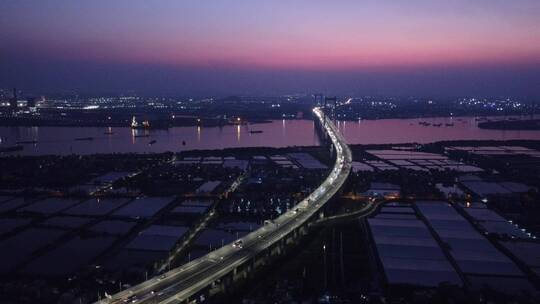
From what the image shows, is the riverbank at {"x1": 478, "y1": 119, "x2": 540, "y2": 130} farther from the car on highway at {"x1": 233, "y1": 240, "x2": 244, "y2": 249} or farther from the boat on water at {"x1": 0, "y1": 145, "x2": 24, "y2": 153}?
the car on highway at {"x1": 233, "y1": 240, "x2": 244, "y2": 249}

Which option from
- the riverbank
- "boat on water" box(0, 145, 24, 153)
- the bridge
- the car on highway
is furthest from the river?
the car on highway

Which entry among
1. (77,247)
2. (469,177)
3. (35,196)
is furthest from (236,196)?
(469,177)

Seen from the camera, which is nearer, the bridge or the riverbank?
the bridge

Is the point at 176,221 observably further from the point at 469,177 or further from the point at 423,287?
the point at 469,177

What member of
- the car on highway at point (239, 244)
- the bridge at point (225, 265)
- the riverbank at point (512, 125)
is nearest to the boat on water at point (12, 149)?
the bridge at point (225, 265)

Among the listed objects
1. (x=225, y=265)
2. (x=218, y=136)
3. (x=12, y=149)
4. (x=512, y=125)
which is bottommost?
(x=225, y=265)

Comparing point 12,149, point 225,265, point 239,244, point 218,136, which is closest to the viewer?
point 225,265

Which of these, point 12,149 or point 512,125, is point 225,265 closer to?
point 12,149

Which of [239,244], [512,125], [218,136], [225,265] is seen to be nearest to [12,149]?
[218,136]
